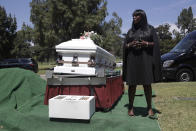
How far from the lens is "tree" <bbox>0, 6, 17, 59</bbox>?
3102cm

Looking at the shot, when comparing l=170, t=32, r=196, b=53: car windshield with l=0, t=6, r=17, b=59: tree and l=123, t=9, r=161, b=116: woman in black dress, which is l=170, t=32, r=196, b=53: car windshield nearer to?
l=123, t=9, r=161, b=116: woman in black dress

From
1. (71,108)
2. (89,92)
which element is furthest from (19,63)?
(71,108)

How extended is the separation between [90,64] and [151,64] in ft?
4.18

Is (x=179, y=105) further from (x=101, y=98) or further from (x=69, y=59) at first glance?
(x=69, y=59)

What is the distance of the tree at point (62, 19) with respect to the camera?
2780cm

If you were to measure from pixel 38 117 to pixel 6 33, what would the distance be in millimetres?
31045

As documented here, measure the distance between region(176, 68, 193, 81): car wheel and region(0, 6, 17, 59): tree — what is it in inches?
1052

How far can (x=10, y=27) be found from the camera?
32.9 metres

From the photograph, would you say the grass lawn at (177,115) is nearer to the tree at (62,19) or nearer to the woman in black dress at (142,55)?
the woman in black dress at (142,55)

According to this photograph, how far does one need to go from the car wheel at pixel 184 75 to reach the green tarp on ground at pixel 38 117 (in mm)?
5003

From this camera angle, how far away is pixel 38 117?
3.88 meters

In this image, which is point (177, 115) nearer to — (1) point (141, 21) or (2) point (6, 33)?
(1) point (141, 21)

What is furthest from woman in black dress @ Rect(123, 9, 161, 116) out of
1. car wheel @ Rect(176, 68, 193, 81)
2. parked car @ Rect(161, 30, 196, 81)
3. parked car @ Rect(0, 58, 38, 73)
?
parked car @ Rect(0, 58, 38, 73)

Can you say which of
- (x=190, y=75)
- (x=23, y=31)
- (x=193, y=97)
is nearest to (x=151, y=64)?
(x=193, y=97)
